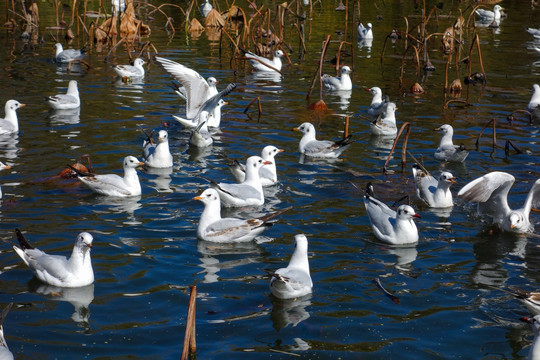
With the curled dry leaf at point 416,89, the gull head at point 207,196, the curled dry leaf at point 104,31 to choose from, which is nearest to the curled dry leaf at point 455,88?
the curled dry leaf at point 416,89

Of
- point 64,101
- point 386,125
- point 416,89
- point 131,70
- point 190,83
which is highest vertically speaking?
point 190,83

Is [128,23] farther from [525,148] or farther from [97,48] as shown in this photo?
[525,148]

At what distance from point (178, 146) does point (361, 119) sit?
5.27m

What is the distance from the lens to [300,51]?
94.7 feet

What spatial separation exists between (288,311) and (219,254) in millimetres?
2160

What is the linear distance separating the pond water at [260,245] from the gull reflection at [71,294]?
3 cm

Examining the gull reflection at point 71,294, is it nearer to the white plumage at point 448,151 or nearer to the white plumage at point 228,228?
the white plumage at point 228,228

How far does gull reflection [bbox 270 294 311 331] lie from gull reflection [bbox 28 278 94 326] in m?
2.26

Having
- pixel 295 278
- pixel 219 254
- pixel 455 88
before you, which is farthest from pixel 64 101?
pixel 295 278

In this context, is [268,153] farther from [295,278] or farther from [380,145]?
[295,278]

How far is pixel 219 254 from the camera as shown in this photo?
Answer: 1128cm

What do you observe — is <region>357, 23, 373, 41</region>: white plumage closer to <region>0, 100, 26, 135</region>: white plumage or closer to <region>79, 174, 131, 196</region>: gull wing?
<region>0, 100, 26, 135</region>: white plumage

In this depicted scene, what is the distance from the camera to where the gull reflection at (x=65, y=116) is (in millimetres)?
18688

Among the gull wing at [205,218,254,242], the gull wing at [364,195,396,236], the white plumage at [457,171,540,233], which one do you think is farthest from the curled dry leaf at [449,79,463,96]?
the gull wing at [205,218,254,242]
